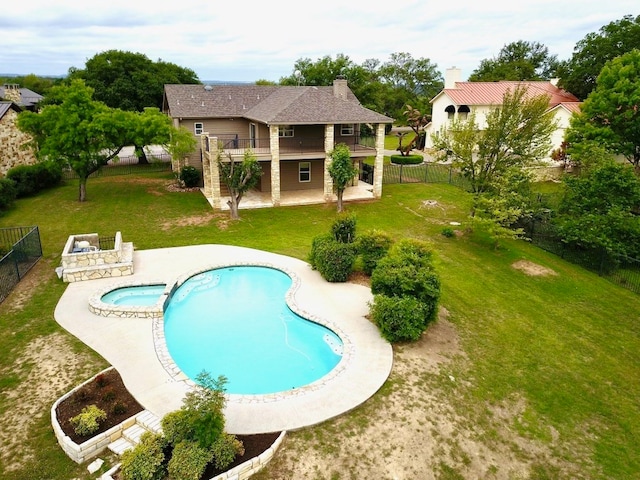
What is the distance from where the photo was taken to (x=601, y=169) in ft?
68.6

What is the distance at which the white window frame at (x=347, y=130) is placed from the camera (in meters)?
31.6

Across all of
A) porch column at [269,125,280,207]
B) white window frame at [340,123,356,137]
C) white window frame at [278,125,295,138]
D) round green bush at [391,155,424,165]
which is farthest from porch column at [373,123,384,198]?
round green bush at [391,155,424,165]

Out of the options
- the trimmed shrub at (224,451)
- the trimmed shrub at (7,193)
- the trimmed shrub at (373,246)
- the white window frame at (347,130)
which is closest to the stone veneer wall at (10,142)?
the trimmed shrub at (7,193)

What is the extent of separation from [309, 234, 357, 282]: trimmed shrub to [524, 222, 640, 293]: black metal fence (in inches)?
457

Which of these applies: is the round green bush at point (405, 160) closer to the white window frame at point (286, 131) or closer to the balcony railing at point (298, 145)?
the balcony railing at point (298, 145)

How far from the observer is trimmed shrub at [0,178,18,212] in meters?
26.8

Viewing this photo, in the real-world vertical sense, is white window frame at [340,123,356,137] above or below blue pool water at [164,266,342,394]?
above

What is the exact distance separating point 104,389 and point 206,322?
499 cm

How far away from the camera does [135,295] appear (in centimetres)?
1697

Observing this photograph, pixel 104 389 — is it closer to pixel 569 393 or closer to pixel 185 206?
pixel 569 393

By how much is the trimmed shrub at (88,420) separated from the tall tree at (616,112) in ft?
108

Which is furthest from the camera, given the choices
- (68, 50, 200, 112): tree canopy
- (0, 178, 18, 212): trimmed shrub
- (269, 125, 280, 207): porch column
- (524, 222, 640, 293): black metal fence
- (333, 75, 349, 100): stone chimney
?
(68, 50, 200, 112): tree canopy

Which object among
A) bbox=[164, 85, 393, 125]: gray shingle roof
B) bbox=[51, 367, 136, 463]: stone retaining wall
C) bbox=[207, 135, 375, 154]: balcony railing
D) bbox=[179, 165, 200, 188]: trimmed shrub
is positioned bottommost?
bbox=[51, 367, 136, 463]: stone retaining wall

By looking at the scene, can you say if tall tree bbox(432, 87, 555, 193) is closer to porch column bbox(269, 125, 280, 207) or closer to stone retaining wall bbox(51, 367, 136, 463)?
porch column bbox(269, 125, 280, 207)
